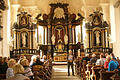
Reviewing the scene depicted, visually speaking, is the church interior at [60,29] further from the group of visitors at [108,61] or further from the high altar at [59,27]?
the group of visitors at [108,61]

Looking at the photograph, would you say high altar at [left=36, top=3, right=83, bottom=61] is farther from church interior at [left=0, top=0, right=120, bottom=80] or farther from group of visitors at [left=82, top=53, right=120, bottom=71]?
group of visitors at [left=82, top=53, right=120, bottom=71]

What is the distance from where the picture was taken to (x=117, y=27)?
18.8 meters

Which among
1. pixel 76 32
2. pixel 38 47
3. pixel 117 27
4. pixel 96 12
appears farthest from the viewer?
pixel 76 32

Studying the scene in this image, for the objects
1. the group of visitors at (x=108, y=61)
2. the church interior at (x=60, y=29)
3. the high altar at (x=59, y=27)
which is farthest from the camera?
the high altar at (x=59, y=27)

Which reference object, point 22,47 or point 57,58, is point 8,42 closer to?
point 22,47

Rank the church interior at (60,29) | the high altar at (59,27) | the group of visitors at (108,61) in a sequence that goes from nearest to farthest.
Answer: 1. the group of visitors at (108,61)
2. the church interior at (60,29)
3. the high altar at (59,27)

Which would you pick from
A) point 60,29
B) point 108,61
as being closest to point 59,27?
point 60,29

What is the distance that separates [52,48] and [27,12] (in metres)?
4.70

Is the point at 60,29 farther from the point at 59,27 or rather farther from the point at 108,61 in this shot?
the point at 108,61

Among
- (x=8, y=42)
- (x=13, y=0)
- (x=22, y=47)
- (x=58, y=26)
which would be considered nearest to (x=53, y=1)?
(x=58, y=26)

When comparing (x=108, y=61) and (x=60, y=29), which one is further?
(x=60, y=29)

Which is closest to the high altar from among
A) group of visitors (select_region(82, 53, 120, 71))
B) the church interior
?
the church interior

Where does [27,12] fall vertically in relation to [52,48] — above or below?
above

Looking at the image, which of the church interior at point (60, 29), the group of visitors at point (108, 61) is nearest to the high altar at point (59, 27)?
the church interior at point (60, 29)
